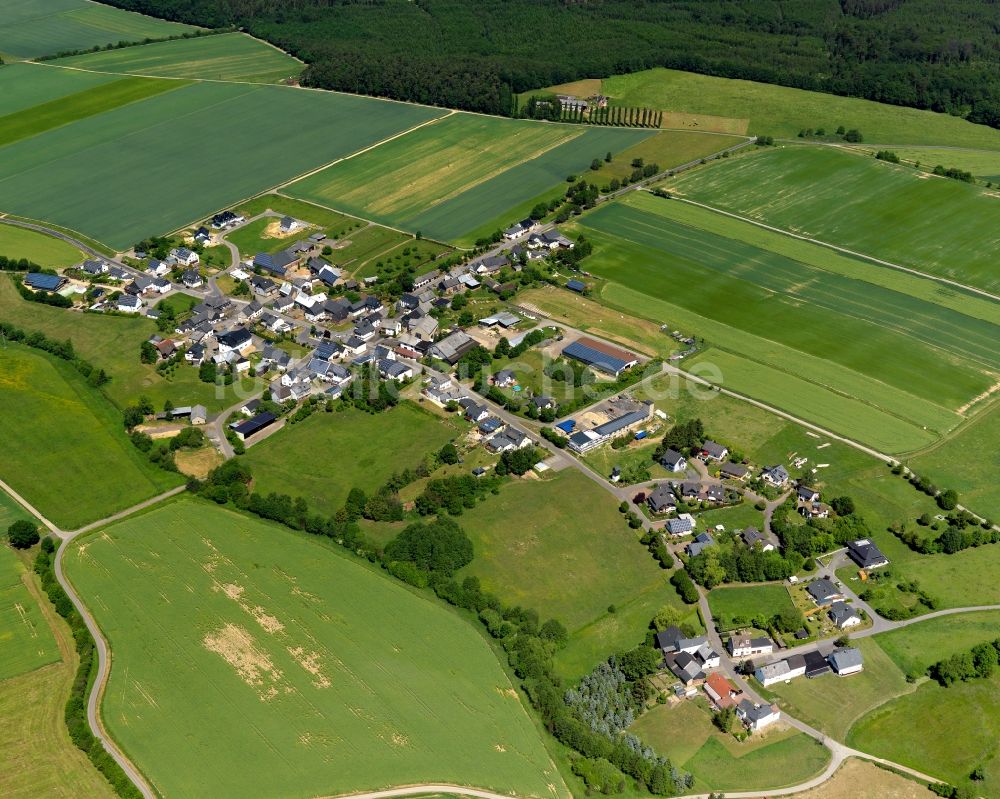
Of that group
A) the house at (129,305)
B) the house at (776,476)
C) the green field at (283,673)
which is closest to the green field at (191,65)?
the house at (129,305)

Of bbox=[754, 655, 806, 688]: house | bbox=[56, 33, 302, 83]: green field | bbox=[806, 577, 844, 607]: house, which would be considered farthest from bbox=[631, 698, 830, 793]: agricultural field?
bbox=[56, 33, 302, 83]: green field

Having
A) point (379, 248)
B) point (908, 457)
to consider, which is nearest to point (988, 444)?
point (908, 457)

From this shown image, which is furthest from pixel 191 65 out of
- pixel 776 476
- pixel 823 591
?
pixel 823 591

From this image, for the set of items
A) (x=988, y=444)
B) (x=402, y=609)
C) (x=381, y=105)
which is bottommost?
(x=402, y=609)

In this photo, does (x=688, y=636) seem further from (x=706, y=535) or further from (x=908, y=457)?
(x=908, y=457)

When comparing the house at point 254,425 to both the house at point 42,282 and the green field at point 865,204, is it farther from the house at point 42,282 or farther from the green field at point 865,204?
the green field at point 865,204

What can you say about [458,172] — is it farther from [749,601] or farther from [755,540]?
[749,601]

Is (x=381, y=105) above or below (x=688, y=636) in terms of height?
above
